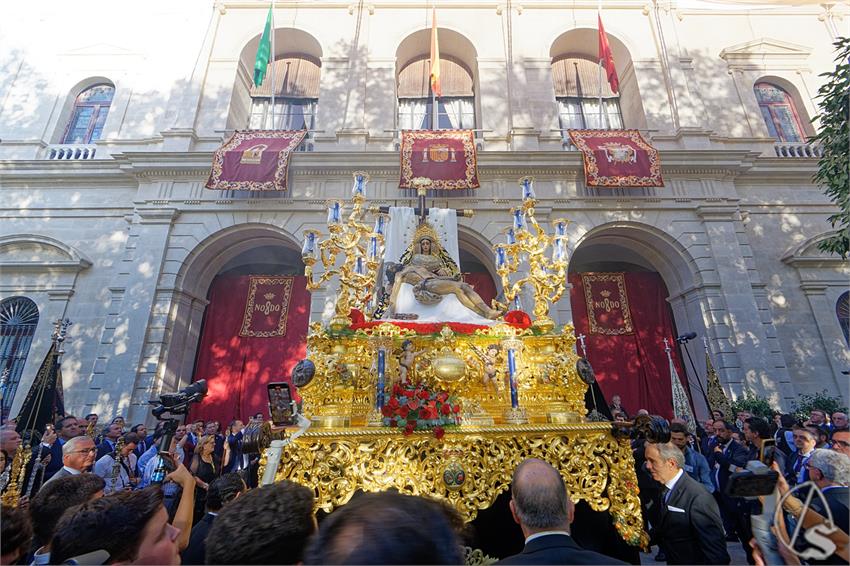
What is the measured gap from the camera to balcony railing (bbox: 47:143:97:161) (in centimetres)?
1299

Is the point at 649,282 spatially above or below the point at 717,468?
above

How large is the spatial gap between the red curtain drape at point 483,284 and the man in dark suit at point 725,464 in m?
6.85

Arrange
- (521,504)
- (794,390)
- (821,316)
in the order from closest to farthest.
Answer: (521,504)
(794,390)
(821,316)

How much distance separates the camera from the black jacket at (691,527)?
9.27 feet

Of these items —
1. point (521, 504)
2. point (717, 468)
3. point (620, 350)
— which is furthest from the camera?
point (620, 350)

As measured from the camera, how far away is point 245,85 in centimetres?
1475

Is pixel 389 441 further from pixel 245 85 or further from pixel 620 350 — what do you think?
pixel 245 85

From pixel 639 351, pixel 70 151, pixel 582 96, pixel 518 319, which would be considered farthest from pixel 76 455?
pixel 582 96

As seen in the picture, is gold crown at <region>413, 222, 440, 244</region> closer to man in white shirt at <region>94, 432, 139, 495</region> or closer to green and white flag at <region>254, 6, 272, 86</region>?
man in white shirt at <region>94, 432, 139, 495</region>

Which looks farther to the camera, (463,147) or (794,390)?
(463,147)

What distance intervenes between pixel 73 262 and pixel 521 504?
1378cm

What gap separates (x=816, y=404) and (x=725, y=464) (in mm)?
6410

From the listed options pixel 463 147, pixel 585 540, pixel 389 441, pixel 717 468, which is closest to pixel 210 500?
pixel 389 441

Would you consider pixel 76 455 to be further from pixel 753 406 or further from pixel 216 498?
pixel 753 406
